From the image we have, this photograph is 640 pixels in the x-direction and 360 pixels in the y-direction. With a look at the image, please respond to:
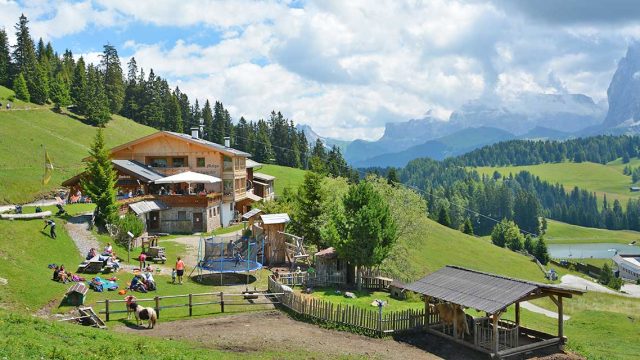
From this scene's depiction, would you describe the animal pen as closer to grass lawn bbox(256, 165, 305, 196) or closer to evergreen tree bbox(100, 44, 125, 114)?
grass lawn bbox(256, 165, 305, 196)

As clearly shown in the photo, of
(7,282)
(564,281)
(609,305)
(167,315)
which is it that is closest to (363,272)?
(167,315)

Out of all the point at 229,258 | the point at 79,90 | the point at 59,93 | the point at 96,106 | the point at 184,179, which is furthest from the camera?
the point at 79,90

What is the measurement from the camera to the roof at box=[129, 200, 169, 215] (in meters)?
52.6

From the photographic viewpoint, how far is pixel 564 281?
92438 millimetres

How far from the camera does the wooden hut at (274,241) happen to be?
4628 cm

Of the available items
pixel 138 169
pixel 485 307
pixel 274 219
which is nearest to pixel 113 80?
pixel 138 169

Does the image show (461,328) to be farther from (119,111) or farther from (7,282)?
(119,111)

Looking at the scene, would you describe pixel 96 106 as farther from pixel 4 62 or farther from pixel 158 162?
pixel 158 162

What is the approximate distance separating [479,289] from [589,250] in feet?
584

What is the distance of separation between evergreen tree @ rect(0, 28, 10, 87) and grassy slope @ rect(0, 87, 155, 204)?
33.5 feet

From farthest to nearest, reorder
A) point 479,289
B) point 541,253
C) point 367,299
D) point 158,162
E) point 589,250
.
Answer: point 589,250
point 541,253
point 158,162
point 367,299
point 479,289

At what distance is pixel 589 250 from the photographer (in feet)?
605

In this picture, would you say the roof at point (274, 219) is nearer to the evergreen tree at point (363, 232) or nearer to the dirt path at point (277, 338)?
the evergreen tree at point (363, 232)

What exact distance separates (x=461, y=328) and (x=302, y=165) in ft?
396
